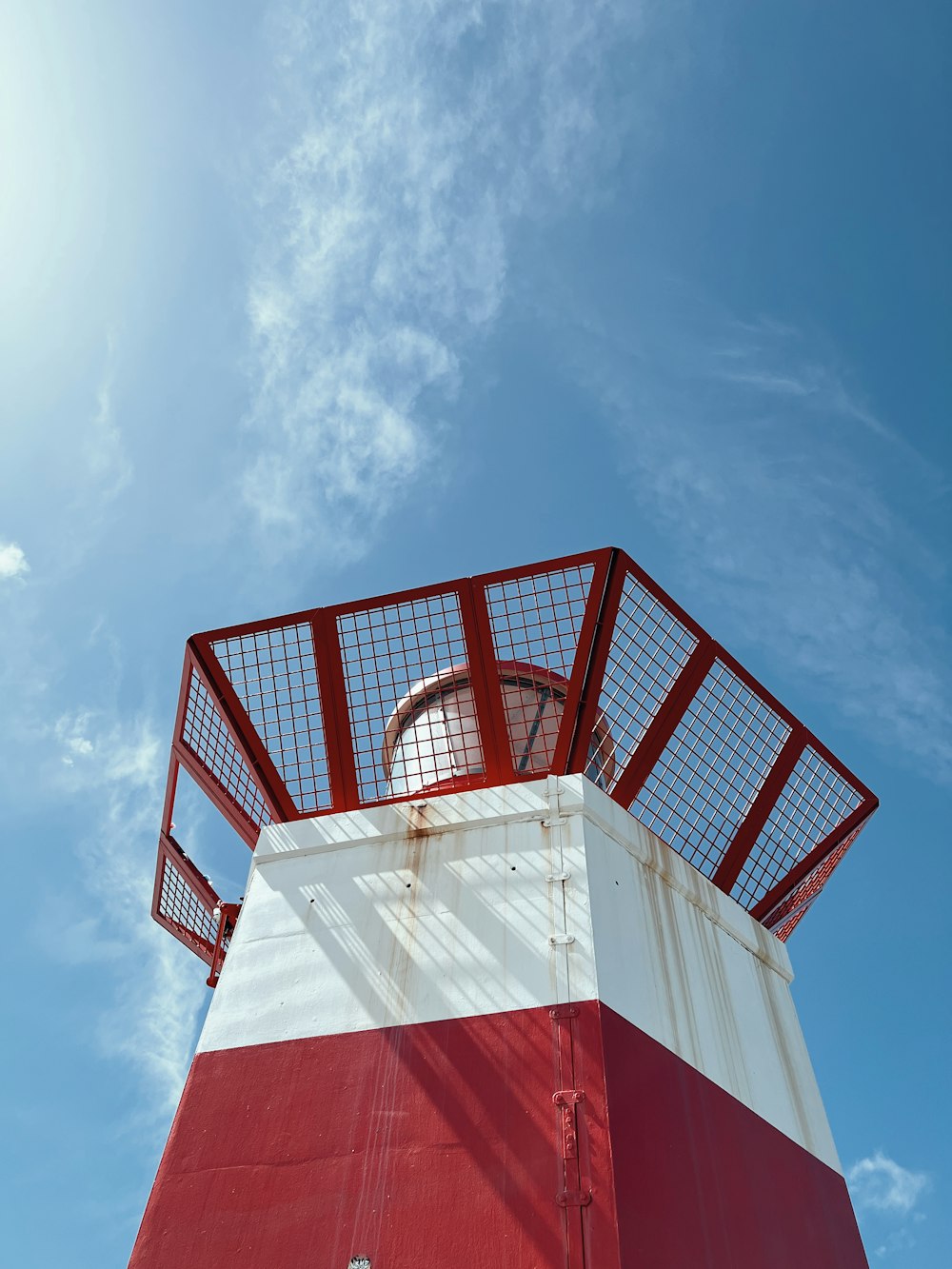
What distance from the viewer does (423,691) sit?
33.0 feet

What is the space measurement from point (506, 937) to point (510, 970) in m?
Answer: 0.27

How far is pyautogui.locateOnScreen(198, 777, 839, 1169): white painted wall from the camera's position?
697cm

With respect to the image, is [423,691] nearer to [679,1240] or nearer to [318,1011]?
[318,1011]

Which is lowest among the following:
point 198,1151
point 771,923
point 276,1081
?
point 198,1151

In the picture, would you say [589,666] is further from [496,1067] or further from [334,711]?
[496,1067]

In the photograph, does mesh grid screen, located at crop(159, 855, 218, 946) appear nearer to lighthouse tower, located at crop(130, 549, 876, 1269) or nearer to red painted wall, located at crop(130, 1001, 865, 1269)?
lighthouse tower, located at crop(130, 549, 876, 1269)

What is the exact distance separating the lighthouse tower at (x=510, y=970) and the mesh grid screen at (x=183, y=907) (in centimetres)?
23

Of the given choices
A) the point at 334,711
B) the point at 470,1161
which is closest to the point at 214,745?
the point at 334,711

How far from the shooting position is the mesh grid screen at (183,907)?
1085 centimetres

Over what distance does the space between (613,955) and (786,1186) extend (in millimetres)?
1986

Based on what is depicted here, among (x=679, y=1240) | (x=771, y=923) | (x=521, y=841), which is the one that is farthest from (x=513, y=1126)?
(x=771, y=923)

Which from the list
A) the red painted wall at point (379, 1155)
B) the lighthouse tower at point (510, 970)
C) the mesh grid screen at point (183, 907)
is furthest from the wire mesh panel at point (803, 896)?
the mesh grid screen at point (183, 907)

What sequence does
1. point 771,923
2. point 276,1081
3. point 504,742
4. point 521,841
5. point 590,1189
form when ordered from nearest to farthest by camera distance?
point 590,1189
point 276,1081
point 521,841
point 504,742
point 771,923

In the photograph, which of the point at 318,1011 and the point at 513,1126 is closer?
the point at 513,1126
